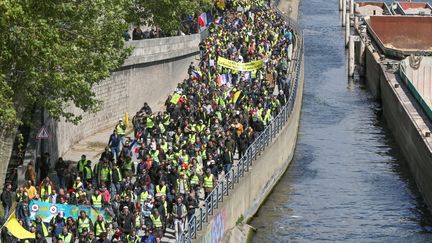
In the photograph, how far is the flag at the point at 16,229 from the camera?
36.3m

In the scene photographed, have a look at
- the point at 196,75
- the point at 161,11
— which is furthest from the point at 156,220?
the point at 196,75

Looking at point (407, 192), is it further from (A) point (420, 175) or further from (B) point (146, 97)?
(B) point (146, 97)

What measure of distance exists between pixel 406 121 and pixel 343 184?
322 inches

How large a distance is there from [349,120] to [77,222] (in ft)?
137

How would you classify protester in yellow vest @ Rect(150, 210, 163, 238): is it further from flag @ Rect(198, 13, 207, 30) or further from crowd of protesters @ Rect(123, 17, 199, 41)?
flag @ Rect(198, 13, 207, 30)

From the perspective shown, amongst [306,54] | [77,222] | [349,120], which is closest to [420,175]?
[349,120]

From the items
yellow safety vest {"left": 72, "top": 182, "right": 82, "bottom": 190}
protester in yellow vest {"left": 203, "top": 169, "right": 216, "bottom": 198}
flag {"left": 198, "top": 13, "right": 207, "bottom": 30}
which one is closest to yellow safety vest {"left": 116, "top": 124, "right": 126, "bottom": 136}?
protester in yellow vest {"left": 203, "top": 169, "right": 216, "bottom": 198}

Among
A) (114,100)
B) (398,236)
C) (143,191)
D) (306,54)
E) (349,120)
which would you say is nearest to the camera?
(143,191)

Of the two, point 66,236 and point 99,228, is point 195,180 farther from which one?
point 66,236

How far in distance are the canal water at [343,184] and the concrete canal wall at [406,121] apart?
1.98 ft

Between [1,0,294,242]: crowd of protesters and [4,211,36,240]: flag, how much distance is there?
36cm

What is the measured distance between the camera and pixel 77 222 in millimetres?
37031

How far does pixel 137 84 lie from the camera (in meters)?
60.8

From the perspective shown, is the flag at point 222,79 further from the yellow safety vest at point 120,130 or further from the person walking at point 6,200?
the person walking at point 6,200
